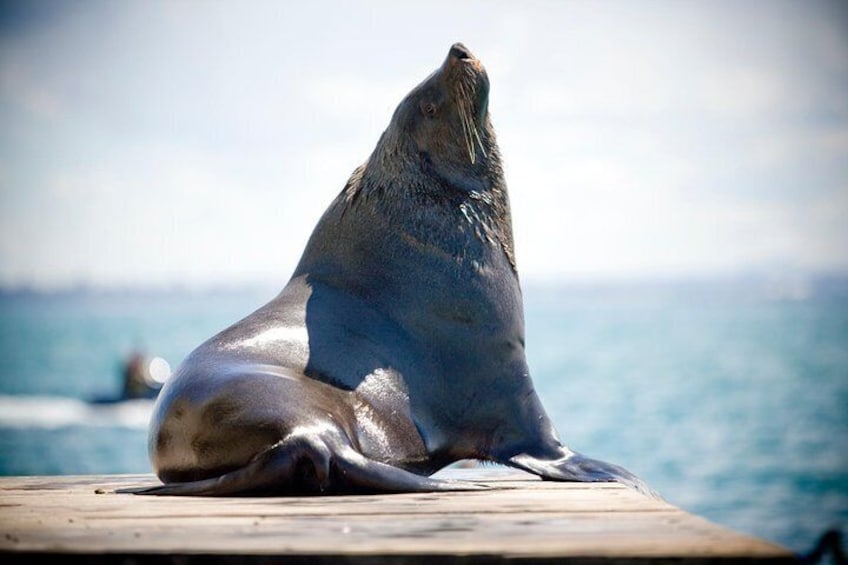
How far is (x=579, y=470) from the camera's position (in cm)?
687

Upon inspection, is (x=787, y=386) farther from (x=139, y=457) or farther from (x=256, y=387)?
(x=256, y=387)

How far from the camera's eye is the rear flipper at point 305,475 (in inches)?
235

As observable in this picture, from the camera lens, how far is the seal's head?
26.1 ft

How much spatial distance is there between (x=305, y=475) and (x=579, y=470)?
1.46 m

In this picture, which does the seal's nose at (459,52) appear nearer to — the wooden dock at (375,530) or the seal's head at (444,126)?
the seal's head at (444,126)

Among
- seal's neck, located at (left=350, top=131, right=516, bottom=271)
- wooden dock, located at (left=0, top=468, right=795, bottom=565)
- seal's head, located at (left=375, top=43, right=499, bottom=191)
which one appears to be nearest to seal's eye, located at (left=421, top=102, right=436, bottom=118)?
seal's head, located at (left=375, top=43, right=499, bottom=191)

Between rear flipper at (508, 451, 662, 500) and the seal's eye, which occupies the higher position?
the seal's eye

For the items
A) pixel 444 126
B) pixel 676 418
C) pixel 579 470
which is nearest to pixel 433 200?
pixel 444 126

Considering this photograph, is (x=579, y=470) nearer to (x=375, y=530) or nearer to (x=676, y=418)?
(x=375, y=530)

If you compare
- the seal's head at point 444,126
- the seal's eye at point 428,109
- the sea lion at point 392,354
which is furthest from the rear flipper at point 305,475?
the seal's eye at point 428,109

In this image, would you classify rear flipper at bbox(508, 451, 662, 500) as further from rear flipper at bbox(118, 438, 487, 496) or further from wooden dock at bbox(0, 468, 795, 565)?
rear flipper at bbox(118, 438, 487, 496)

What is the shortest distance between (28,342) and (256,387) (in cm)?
11908

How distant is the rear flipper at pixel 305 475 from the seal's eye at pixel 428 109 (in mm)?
2521

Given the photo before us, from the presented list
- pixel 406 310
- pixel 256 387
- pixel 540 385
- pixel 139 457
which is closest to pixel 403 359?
pixel 406 310
